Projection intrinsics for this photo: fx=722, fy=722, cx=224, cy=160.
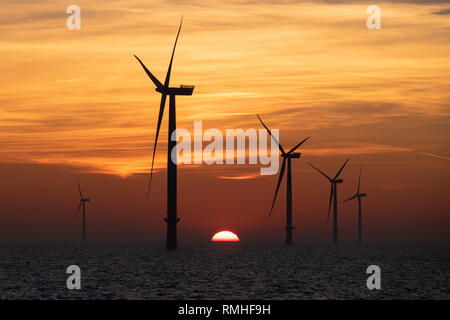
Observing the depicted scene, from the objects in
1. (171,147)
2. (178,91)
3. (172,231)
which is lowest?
(172,231)

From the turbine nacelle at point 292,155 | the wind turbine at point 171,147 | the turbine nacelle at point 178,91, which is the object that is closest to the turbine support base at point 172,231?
the wind turbine at point 171,147

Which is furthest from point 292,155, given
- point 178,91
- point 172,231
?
point 178,91

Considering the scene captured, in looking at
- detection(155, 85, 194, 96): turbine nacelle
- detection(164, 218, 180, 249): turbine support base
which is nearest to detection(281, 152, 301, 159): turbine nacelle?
detection(164, 218, 180, 249): turbine support base

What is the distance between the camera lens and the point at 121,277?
9325cm

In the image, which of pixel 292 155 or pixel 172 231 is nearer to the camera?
pixel 172 231

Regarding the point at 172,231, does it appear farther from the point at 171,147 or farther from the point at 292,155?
the point at 292,155

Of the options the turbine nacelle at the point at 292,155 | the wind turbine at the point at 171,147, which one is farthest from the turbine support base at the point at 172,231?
the turbine nacelle at the point at 292,155

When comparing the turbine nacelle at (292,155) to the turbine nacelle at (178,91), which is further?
the turbine nacelle at (292,155)

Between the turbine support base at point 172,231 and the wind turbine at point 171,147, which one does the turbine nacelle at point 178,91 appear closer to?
the wind turbine at point 171,147

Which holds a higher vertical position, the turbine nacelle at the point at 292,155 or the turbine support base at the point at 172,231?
the turbine nacelle at the point at 292,155
